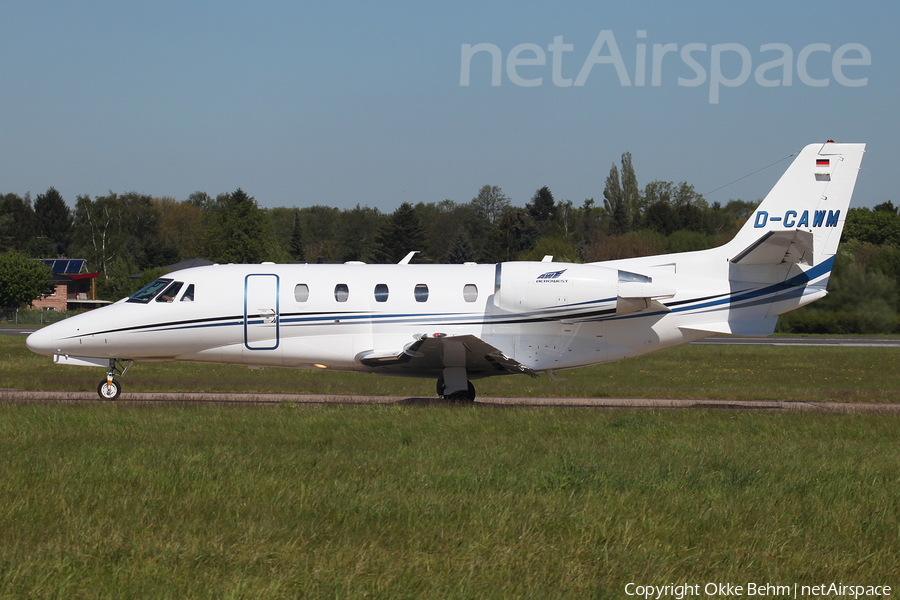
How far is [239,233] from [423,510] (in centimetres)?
7800

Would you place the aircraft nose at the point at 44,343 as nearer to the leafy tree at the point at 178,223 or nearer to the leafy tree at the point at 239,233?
the leafy tree at the point at 239,233

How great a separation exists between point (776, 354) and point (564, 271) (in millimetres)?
18680

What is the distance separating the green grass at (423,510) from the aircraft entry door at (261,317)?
14.1 ft

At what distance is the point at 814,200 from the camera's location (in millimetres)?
16031

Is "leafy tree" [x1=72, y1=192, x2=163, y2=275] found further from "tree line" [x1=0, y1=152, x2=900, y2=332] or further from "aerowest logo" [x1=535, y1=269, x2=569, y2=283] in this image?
"aerowest logo" [x1=535, y1=269, x2=569, y2=283]

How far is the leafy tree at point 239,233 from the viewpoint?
8112cm

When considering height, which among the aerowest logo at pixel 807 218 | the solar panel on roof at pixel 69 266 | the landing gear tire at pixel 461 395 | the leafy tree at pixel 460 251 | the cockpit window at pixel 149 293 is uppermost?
the leafy tree at pixel 460 251

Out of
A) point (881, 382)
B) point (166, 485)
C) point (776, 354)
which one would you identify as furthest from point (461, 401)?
point (776, 354)

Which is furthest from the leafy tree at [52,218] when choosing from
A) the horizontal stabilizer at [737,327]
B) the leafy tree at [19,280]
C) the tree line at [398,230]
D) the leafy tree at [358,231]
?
the horizontal stabilizer at [737,327]

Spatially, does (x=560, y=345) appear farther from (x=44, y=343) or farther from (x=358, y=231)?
(x=358, y=231)

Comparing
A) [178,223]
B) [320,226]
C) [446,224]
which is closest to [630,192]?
[446,224]

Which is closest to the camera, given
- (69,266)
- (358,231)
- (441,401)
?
(441,401)

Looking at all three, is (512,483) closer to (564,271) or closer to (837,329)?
(564,271)

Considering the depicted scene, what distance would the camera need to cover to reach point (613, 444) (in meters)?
10.5
